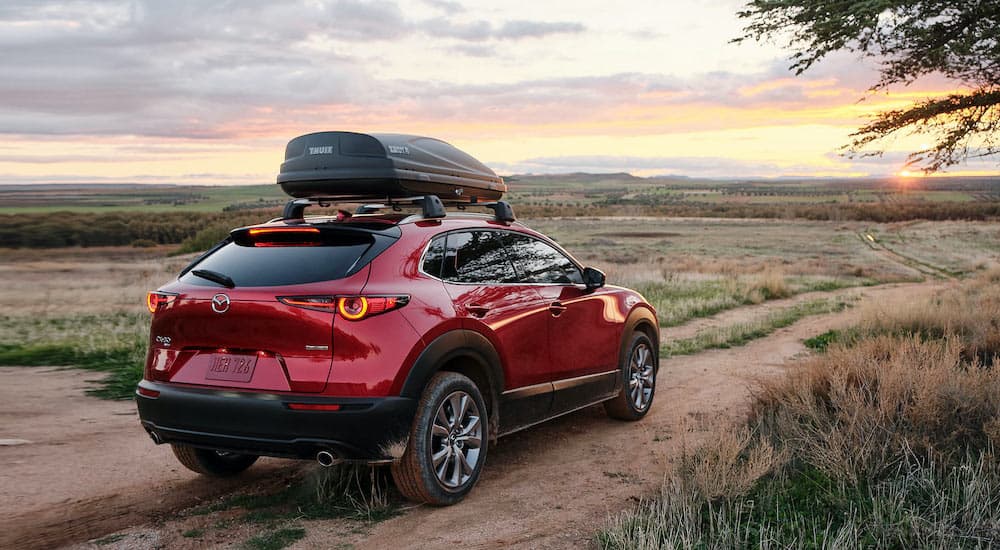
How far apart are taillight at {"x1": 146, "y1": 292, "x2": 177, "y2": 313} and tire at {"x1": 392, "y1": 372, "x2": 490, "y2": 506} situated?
1.67 metres

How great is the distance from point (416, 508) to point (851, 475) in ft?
8.64

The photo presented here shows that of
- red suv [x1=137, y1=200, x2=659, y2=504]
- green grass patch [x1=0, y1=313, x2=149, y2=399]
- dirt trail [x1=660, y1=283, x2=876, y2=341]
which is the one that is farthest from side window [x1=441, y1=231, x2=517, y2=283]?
dirt trail [x1=660, y1=283, x2=876, y2=341]

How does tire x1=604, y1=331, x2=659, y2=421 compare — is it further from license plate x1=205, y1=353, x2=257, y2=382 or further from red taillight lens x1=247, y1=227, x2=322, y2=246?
license plate x1=205, y1=353, x2=257, y2=382

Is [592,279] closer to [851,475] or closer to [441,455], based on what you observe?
[441,455]

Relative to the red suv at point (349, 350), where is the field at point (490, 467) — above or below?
below

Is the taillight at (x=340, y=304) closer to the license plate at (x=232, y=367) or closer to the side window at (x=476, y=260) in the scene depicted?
the license plate at (x=232, y=367)

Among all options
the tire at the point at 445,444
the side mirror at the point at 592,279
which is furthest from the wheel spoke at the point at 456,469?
the side mirror at the point at 592,279

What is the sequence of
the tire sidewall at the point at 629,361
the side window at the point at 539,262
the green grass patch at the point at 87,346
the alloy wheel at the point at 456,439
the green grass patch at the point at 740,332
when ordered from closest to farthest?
the alloy wheel at the point at 456,439, the side window at the point at 539,262, the tire sidewall at the point at 629,361, the green grass patch at the point at 87,346, the green grass patch at the point at 740,332

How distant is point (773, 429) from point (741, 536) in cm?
198

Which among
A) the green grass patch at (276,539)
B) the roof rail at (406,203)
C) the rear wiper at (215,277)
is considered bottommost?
the green grass patch at (276,539)

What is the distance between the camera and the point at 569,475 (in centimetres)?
600

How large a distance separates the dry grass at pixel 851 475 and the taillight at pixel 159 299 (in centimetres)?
293

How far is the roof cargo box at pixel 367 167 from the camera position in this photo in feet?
19.5

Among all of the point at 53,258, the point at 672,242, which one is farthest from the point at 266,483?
the point at 672,242
